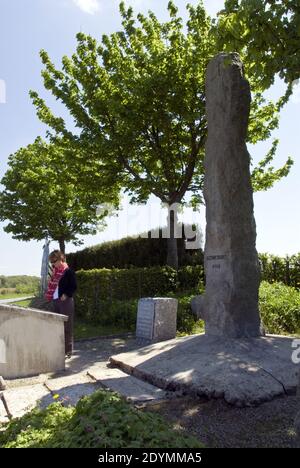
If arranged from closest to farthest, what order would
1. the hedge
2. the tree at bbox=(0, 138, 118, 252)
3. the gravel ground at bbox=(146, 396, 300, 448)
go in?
the gravel ground at bbox=(146, 396, 300, 448)
the hedge
the tree at bbox=(0, 138, 118, 252)

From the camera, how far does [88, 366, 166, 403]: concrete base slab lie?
5305 mm

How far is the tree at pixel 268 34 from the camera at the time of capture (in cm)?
500

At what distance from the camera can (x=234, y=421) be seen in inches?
174

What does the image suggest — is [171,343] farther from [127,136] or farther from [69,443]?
[127,136]

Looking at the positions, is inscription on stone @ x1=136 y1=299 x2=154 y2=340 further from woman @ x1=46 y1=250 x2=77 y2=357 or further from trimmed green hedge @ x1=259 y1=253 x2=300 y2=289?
trimmed green hedge @ x1=259 y1=253 x2=300 y2=289

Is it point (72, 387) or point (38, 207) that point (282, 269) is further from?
point (38, 207)

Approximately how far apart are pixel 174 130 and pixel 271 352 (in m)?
10.3

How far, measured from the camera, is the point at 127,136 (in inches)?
561

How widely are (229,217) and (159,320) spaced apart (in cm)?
308

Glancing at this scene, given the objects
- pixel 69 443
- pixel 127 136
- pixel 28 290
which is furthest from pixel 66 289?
pixel 28 290

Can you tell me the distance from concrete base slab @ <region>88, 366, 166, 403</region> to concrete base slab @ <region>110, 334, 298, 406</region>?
0.62 ft

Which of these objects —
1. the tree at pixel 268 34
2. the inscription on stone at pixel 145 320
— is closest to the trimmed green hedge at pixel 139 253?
the inscription on stone at pixel 145 320

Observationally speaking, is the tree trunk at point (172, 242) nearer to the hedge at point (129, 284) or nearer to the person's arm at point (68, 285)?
the hedge at point (129, 284)

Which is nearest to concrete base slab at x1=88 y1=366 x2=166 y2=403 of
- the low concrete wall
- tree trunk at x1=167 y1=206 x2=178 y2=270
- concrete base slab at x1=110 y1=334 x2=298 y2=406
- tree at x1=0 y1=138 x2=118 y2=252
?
concrete base slab at x1=110 y1=334 x2=298 y2=406
